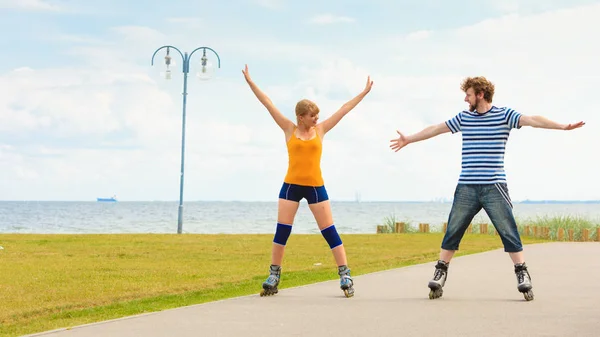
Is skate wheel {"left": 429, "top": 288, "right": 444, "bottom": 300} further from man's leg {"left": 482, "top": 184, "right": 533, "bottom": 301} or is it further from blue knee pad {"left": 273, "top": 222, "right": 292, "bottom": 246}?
blue knee pad {"left": 273, "top": 222, "right": 292, "bottom": 246}

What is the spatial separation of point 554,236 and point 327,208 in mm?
19415

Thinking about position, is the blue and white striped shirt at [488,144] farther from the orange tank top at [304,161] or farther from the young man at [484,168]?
the orange tank top at [304,161]

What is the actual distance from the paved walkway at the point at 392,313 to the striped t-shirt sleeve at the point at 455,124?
1.75 m

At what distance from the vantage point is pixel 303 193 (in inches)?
333

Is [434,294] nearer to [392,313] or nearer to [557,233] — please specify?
[392,313]

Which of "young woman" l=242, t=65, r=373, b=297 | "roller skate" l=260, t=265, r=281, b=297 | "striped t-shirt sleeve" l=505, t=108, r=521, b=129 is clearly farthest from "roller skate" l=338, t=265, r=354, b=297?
"striped t-shirt sleeve" l=505, t=108, r=521, b=129

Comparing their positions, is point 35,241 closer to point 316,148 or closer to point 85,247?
point 85,247

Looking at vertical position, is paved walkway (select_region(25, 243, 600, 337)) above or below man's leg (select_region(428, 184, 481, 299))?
below

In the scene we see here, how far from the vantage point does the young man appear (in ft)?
27.6

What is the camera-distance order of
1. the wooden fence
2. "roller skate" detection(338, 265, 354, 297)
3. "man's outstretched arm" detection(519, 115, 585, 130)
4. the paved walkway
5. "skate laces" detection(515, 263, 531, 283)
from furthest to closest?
the wooden fence → "roller skate" detection(338, 265, 354, 297) → "skate laces" detection(515, 263, 531, 283) → "man's outstretched arm" detection(519, 115, 585, 130) → the paved walkway

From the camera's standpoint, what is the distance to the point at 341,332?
21.3ft

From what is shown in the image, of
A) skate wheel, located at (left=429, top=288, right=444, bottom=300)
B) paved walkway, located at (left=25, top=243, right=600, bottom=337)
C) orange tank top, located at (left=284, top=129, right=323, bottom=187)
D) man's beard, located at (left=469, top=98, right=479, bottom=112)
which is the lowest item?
paved walkway, located at (left=25, top=243, right=600, bottom=337)

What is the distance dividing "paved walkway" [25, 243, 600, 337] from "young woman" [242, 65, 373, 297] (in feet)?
1.60

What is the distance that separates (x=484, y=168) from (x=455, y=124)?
56 cm
